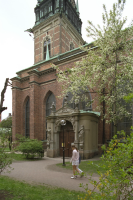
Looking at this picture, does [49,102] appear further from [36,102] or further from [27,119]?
[27,119]

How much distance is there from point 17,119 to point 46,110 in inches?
194

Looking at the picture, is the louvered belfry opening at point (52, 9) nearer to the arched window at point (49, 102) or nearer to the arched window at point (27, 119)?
the arched window at point (49, 102)

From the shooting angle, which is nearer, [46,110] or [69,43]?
[46,110]

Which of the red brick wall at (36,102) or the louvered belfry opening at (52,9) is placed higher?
the louvered belfry opening at (52,9)

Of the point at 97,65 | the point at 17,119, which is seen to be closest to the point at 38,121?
the point at 17,119

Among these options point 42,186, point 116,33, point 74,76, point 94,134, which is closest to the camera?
point 42,186

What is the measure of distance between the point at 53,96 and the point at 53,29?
14101 millimetres

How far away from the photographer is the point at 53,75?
72.9ft

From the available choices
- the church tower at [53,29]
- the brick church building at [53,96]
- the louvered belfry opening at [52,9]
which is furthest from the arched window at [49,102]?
the louvered belfry opening at [52,9]

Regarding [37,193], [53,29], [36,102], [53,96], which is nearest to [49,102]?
[53,96]

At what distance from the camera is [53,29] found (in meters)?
29.8

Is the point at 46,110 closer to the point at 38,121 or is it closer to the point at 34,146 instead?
the point at 38,121

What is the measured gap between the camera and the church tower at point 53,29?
2908 cm

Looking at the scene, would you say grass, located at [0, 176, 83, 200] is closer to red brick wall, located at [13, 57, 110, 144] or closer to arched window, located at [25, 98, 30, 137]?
red brick wall, located at [13, 57, 110, 144]
